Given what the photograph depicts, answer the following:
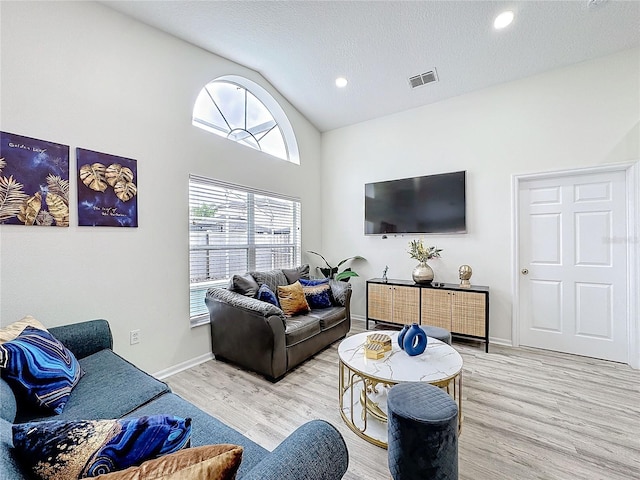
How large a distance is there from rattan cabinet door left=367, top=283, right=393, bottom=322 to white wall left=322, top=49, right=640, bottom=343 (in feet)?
1.44

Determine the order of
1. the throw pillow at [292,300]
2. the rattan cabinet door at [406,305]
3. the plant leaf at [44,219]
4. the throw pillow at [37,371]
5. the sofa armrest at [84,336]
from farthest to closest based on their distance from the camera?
the rattan cabinet door at [406,305] < the throw pillow at [292,300] < the plant leaf at [44,219] < the sofa armrest at [84,336] < the throw pillow at [37,371]

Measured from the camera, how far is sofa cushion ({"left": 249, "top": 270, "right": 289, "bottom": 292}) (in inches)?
129

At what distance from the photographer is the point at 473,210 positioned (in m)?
3.56

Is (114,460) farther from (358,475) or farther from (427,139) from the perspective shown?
(427,139)

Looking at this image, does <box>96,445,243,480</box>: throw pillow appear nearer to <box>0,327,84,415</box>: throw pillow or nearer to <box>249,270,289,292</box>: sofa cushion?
<box>0,327,84,415</box>: throw pillow

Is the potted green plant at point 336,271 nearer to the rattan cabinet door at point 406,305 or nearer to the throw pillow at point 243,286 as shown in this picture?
the rattan cabinet door at point 406,305

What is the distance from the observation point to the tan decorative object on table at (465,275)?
133 inches

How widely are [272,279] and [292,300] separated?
1.34ft

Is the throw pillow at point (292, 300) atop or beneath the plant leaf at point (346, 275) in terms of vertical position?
beneath

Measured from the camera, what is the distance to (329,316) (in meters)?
3.18

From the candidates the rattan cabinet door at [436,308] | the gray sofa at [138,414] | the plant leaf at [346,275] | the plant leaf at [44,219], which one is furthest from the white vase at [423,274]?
the plant leaf at [44,219]

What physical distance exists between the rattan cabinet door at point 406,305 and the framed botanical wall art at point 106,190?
10.1 feet

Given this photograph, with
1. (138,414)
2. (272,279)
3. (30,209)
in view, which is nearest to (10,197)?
(30,209)

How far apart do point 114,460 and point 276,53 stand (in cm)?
359
